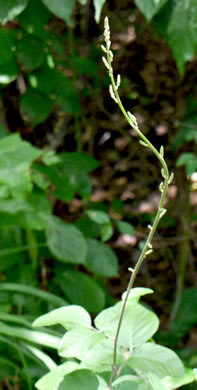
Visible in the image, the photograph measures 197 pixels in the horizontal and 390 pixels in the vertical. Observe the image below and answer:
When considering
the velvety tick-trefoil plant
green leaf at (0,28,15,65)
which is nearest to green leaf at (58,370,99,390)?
the velvety tick-trefoil plant

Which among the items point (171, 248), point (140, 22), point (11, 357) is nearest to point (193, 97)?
point (140, 22)

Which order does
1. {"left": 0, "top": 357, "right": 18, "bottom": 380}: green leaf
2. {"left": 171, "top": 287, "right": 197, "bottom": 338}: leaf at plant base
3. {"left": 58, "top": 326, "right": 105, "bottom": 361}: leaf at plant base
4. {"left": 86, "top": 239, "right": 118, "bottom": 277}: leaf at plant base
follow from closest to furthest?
{"left": 58, "top": 326, "right": 105, "bottom": 361}: leaf at plant base, {"left": 0, "top": 357, "right": 18, "bottom": 380}: green leaf, {"left": 86, "top": 239, "right": 118, "bottom": 277}: leaf at plant base, {"left": 171, "top": 287, "right": 197, "bottom": 338}: leaf at plant base

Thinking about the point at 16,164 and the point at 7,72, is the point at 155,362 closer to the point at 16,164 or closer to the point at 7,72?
the point at 16,164

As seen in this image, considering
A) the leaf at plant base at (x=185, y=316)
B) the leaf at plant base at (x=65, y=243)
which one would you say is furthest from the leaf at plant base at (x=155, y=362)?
the leaf at plant base at (x=185, y=316)

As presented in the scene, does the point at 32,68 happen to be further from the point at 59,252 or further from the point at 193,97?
the point at 193,97

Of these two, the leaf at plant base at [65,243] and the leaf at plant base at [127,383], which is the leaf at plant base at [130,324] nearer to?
the leaf at plant base at [127,383]

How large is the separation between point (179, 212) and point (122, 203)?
0.28 m

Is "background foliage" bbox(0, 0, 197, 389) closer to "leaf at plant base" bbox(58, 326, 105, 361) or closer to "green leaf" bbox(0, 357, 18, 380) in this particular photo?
"green leaf" bbox(0, 357, 18, 380)

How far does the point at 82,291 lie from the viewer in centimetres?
167

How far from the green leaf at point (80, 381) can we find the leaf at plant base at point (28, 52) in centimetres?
115

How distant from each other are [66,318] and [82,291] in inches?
36.3

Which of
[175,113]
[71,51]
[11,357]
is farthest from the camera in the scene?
[175,113]

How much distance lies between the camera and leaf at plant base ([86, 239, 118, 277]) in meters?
1.69

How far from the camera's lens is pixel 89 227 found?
185 centimetres
